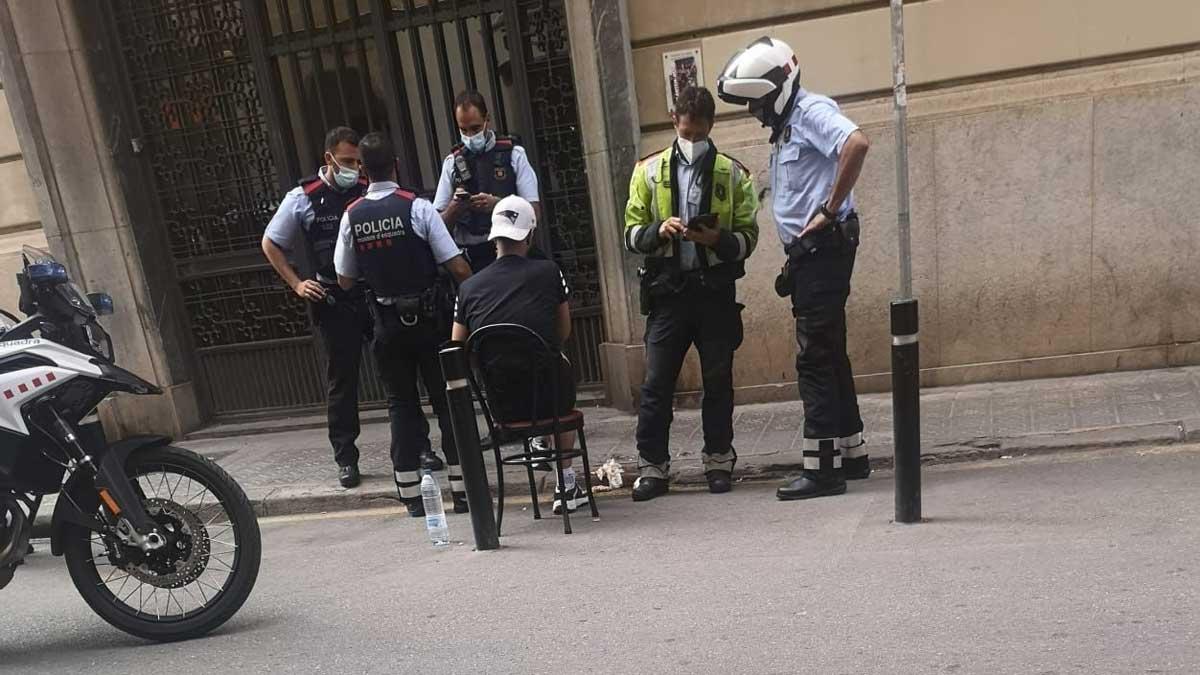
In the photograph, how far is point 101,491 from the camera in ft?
11.8

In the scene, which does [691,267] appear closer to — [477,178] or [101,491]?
[477,178]

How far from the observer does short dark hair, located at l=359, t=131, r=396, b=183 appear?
4.79 meters

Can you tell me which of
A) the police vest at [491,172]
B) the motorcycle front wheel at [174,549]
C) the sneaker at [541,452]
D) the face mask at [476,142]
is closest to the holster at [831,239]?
the sneaker at [541,452]

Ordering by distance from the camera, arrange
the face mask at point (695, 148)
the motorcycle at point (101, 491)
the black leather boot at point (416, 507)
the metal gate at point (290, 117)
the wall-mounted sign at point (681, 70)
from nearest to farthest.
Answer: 1. the motorcycle at point (101, 491)
2. the face mask at point (695, 148)
3. the black leather boot at point (416, 507)
4. the wall-mounted sign at point (681, 70)
5. the metal gate at point (290, 117)

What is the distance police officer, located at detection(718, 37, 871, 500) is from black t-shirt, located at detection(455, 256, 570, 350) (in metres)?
1.18

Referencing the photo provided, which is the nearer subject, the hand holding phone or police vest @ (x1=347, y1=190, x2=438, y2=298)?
the hand holding phone

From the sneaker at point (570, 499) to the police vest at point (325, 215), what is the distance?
6.38 ft

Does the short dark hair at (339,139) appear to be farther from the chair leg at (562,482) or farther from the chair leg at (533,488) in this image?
the chair leg at (562,482)

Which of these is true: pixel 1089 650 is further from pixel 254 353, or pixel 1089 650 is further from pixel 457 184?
pixel 254 353

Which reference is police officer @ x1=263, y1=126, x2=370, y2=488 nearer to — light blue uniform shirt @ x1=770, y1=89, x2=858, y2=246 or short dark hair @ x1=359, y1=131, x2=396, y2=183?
short dark hair @ x1=359, y1=131, x2=396, y2=183

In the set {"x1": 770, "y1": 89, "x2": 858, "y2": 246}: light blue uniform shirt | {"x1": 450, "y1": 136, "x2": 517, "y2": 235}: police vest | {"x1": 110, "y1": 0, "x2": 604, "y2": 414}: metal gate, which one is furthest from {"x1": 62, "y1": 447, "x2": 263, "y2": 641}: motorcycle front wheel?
{"x1": 110, "y1": 0, "x2": 604, "y2": 414}: metal gate

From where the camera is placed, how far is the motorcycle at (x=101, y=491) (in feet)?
11.6

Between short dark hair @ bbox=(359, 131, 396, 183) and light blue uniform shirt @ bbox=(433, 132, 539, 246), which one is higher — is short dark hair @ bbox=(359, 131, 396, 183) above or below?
above

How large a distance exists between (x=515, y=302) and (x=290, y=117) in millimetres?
3672
